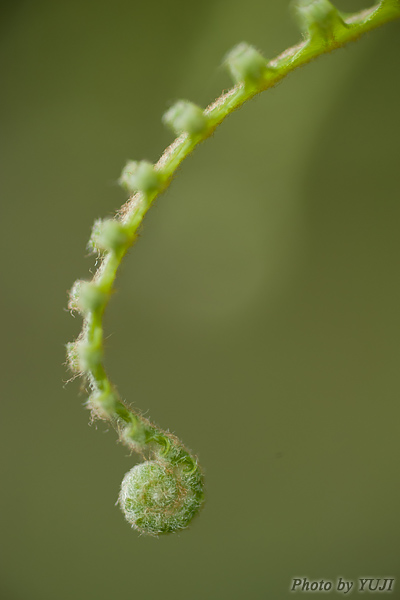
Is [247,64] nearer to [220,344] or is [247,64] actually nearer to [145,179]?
[145,179]

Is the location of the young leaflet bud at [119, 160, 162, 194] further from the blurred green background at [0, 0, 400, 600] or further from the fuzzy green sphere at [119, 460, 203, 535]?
the blurred green background at [0, 0, 400, 600]

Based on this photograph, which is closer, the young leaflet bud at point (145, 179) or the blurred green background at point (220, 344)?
the young leaflet bud at point (145, 179)

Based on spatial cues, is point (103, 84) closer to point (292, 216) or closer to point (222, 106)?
point (292, 216)

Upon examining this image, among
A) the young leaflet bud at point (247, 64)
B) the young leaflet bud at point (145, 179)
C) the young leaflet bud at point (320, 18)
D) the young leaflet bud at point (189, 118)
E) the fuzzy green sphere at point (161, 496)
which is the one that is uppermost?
the young leaflet bud at point (320, 18)

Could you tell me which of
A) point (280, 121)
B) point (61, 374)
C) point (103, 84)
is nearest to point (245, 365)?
point (61, 374)

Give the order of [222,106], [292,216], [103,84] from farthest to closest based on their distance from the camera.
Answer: [292,216], [103,84], [222,106]

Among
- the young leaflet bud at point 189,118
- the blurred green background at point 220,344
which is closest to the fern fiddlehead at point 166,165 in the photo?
the young leaflet bud at point 189,118

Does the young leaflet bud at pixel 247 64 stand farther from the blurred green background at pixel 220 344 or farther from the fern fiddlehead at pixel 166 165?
the blurred green background at pixel 220 344
